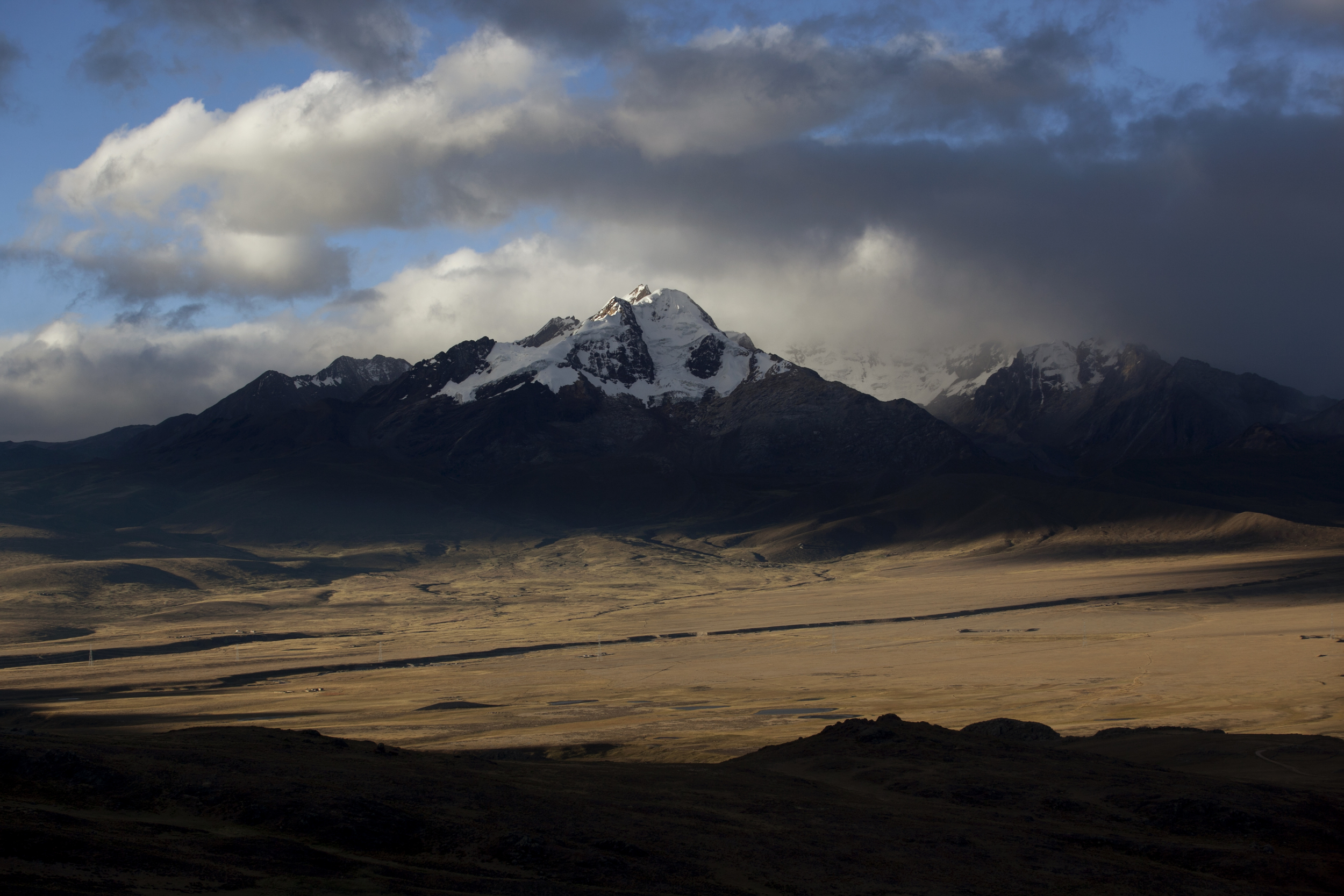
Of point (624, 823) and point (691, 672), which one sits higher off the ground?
point (624, 823)

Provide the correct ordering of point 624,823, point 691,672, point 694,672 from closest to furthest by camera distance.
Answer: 1. point 624,823
2. point 694,672
3. point 691,672

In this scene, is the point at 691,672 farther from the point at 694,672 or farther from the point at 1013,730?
the point at 1013,730

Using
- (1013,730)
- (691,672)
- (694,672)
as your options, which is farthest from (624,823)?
(691,672)

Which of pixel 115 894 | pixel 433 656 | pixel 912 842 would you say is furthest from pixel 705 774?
pixel 433 656

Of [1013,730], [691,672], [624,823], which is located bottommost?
[691,672]

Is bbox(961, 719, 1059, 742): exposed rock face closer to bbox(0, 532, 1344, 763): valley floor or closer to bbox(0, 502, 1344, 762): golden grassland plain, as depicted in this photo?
bbox(0, 532, 1344, 763): valley floor

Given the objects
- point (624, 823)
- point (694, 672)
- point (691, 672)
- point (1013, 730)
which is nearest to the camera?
point (624, 823)

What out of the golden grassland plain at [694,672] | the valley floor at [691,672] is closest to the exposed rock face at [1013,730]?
the valley floor at [691,672]

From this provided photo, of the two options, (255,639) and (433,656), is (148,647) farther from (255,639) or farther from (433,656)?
(433,656)

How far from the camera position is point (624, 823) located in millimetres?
39125

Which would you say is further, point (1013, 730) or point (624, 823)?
point (1013, 730)

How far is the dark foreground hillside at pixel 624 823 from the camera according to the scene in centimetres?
3084

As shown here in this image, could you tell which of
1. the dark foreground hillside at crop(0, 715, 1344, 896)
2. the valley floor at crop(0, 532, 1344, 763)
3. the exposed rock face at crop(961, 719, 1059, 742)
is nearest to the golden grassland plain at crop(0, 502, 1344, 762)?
the valley floor at crop(0, 532, 1344, 763)

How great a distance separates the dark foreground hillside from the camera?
101 ft
